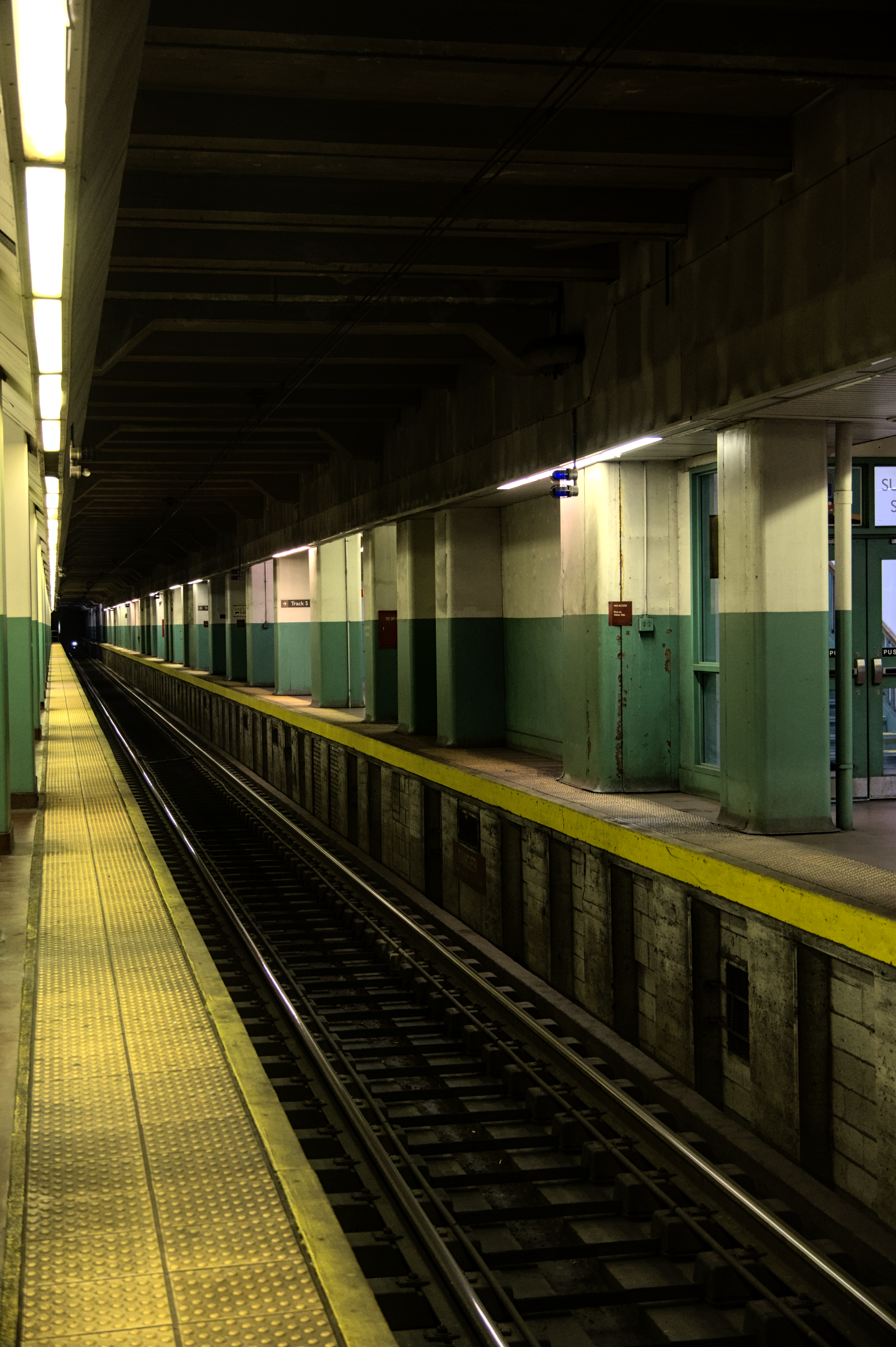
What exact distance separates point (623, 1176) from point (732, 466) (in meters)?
4.18

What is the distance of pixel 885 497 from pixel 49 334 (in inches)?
248

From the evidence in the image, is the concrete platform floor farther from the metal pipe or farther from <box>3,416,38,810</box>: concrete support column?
<box>3,416,38,810</box>: concrete support column

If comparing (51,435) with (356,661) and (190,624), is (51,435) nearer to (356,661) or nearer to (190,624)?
(356,661)

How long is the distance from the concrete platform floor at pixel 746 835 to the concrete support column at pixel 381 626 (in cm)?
441

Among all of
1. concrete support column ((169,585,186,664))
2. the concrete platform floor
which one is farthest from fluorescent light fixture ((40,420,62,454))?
concrete support column ((169,585,186,664))

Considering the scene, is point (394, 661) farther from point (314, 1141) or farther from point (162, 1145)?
point (162, 1145)

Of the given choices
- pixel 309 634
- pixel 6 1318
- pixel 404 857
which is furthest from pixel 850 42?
pixel 309 634

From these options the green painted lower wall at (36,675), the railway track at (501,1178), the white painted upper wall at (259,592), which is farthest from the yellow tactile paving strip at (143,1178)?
the white painted upper wall at (259,592)

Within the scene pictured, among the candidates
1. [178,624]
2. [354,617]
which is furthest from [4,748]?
[178,624]

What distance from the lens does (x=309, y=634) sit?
80.6ft

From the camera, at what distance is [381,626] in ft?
56.7

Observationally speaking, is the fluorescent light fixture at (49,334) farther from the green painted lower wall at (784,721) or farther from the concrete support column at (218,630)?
the concrete support column at (218,630)

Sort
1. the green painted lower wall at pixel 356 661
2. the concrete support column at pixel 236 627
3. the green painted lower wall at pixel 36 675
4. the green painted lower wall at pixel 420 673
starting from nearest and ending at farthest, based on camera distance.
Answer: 1. the green painted lower wall at pixel 36 675
2. the green painted lower wall at pixel 420 673
3. the green painted lower wall at pixel 356 661
4. the concrete support column at pixel 236 627

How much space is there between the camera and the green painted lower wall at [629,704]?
9.84 m
